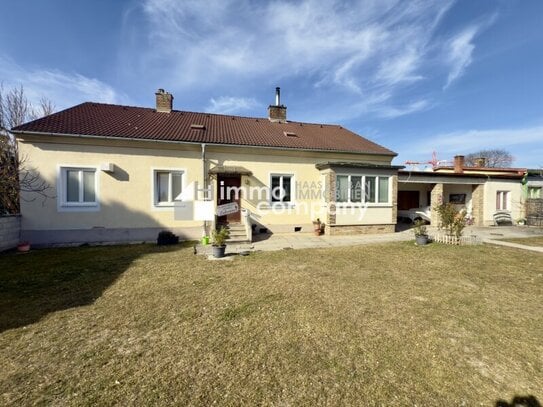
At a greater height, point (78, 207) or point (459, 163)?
point (459, 163)

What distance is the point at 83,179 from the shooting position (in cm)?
1048

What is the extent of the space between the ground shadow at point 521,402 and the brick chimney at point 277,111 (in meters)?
16.2

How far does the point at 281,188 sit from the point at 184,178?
4730 millimetres

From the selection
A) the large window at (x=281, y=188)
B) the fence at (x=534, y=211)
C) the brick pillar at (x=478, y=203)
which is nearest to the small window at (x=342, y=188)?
the large window at (x=281, y=188)

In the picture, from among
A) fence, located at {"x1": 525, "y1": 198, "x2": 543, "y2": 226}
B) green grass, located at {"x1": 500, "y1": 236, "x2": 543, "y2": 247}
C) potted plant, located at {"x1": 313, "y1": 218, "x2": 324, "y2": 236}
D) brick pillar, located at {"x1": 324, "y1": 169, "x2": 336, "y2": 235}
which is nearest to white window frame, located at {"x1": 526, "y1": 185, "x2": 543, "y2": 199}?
fence, located at {"x1": 525, "y1": 198, "x2": 543, "y2": 226}

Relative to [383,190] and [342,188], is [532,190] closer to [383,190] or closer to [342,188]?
[383,190]

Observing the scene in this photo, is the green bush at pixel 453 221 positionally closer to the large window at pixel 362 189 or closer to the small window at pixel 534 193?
the large window at pixel 362 189

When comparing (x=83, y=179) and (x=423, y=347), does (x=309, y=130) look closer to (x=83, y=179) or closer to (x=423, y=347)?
(x=83, y=179)

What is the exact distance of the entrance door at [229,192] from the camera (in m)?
12.2

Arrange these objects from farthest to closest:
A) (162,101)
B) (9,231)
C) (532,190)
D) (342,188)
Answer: (532,190)
(162,101)
(342,188)
(9,231)

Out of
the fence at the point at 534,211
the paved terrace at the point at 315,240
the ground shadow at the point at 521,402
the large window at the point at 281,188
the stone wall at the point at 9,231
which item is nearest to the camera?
the ground shadow at the point at 521,402

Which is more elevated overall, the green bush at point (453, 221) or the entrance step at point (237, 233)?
the green bush at point (453, 221)

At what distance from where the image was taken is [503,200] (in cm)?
1694

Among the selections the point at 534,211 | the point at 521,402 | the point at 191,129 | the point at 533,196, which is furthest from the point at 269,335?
the point at 533,196
